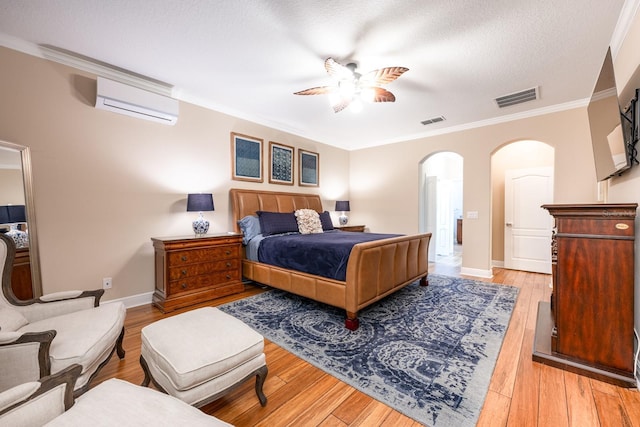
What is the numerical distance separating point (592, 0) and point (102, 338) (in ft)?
13.2

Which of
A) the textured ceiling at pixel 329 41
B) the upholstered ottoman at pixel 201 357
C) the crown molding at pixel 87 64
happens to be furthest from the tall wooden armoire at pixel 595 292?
the crown molding at pixel 87 64

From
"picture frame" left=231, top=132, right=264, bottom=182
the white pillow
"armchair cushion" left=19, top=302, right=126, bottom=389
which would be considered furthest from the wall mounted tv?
"picture frame" left=231, top=132, right=264, bottom=182

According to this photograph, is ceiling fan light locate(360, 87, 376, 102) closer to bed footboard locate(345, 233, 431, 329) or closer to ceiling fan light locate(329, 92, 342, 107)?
ceiling fan light locate(329, 92, 342, 107)

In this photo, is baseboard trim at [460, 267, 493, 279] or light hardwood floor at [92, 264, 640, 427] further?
baseboard trim at [460, 267, 493, 279]

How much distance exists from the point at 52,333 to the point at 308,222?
324cm

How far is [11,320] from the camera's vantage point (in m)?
1.57

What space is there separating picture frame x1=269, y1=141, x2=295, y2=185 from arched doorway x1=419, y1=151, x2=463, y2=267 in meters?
2.86

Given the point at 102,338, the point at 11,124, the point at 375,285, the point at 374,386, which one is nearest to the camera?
the point at 102,338

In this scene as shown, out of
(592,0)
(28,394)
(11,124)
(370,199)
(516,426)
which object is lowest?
(516,426)

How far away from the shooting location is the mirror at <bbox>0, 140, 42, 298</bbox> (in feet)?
7.63

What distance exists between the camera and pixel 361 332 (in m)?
2.45

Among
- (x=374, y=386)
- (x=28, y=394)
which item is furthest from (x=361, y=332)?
(x=28, y=394)

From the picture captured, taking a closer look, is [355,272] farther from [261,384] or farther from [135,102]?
[135,102]

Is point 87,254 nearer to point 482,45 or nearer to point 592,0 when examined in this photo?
point 482,45
